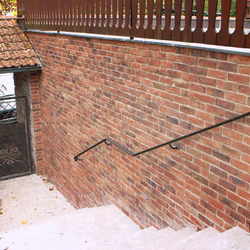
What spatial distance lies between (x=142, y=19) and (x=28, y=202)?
5.13 meters

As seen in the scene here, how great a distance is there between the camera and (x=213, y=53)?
2.87 meters

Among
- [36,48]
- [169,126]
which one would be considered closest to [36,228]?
[169,126]

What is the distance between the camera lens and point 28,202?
7332 millimetres

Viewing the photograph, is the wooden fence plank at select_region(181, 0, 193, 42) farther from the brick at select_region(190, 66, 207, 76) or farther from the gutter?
the gutter

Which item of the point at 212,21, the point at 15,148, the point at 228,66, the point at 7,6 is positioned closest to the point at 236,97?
the point at 228,66

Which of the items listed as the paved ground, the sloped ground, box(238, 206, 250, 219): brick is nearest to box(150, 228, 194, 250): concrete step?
the sloped ground

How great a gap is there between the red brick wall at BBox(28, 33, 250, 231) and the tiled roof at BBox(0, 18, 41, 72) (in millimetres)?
927

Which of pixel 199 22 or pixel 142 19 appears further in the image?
pixel 142 19

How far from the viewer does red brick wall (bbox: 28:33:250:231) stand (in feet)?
9.42

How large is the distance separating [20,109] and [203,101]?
7.27 metres

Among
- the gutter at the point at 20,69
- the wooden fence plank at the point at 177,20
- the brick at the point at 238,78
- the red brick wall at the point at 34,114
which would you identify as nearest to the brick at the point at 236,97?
the brick at the point at 238,78

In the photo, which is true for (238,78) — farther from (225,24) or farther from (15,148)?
(15,148)

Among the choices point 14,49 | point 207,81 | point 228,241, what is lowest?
point 228,241

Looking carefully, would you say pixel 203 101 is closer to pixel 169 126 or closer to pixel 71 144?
pixel 169 126
